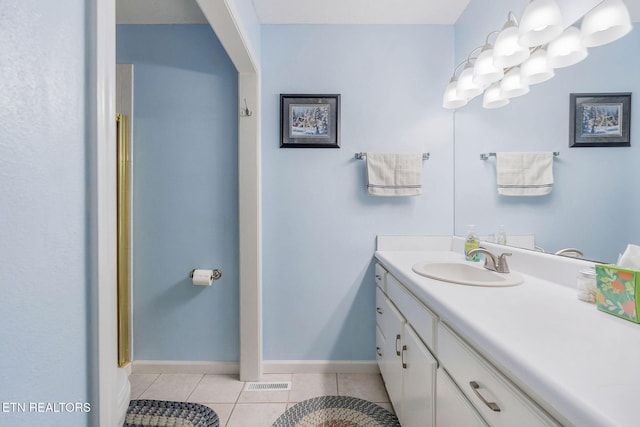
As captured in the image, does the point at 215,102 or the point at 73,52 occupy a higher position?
the point at 215,102

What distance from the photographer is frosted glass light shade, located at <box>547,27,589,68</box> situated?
1013mm

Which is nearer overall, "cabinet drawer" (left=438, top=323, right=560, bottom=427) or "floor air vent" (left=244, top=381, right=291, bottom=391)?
"cabinet drawer" (left=438, top=323, right=560, bottom=427)

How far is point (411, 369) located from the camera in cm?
113

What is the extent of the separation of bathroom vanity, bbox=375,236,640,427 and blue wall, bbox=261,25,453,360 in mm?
522

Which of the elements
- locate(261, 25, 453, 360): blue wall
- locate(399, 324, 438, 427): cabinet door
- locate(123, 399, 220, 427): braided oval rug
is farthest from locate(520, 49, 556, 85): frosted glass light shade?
locate(123, 399, 220, 427): braided oval rug

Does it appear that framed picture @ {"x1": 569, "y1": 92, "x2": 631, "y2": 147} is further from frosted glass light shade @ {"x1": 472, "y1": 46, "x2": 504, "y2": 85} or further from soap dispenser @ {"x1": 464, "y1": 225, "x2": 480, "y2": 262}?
soap dispenser @ {"x1": 464, "y1": 225, "x2": 480, "y2": 262}

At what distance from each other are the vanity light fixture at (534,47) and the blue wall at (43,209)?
1458mm

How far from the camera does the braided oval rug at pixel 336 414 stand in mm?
1391

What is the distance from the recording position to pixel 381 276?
167 centimetres

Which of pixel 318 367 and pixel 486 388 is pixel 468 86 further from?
pixel 318 367

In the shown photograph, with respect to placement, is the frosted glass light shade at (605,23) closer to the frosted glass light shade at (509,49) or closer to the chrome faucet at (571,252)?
the frosted glass light shade at (509,49)

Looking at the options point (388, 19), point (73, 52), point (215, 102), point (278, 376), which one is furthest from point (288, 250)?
point (388, 19)

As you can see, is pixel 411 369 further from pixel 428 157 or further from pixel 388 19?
pixel 388 19

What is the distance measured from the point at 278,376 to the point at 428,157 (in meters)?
1.79
